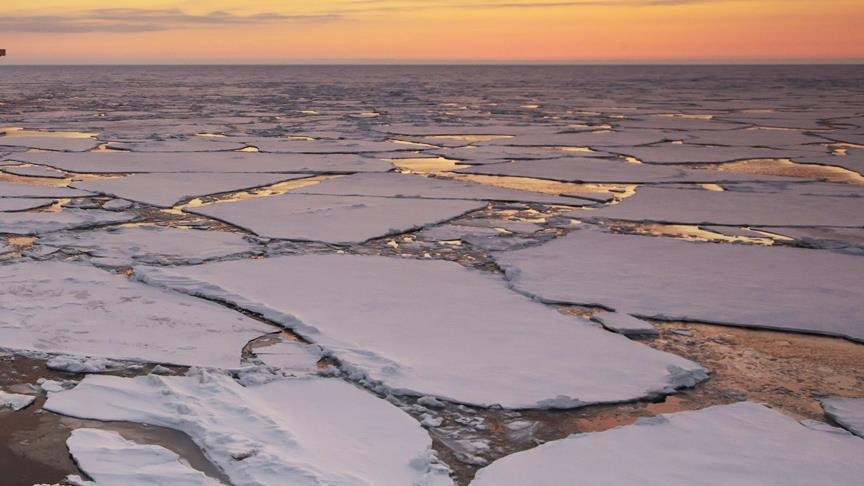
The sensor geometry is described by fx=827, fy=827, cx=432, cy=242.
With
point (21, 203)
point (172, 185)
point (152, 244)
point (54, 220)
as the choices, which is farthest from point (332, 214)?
point (21, 203)

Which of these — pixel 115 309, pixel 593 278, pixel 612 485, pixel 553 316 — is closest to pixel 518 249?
pixel 593 278

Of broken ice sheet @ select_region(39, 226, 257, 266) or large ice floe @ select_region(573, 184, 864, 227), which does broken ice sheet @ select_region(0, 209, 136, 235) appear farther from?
large ice floe @ select_region(573, 184, 864, 227)

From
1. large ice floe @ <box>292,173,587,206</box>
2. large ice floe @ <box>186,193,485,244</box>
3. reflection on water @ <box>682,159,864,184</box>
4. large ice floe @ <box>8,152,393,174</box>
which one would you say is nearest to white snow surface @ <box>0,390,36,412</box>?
large ice floe @ <box>186,193,485,244</box>

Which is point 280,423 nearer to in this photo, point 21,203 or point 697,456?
point 697,456

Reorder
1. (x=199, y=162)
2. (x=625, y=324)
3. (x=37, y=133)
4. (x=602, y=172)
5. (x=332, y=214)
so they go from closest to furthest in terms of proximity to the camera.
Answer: (x=625, y=324) → (x=332, y=214) → (x=602, y=172) → (x=199, y=162) → (x=37, y=133)

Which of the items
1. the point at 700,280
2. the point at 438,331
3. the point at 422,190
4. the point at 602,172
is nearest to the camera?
the point at 438,331

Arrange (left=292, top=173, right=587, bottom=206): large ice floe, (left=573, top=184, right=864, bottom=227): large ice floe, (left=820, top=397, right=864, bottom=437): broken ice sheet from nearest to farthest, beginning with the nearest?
(left=820, top=397, right=864, bottom=437): broken ice sheet → (left=573, top=184, right=864, bottom=227): large ice floe → (left=292, top=173, right=587, bottom=206): large ice floe
